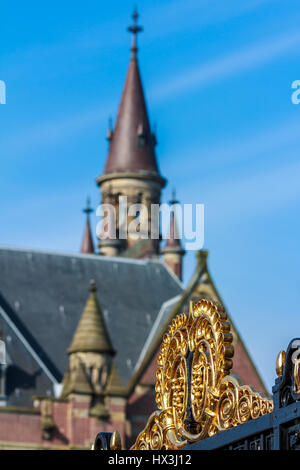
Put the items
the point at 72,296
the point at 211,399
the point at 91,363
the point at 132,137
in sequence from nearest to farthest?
the point at 211,399 → the point at 91,363 → the point at 72,296 → the point at 132,137

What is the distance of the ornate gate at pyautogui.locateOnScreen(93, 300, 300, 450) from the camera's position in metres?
8.29

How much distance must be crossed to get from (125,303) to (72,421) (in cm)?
806

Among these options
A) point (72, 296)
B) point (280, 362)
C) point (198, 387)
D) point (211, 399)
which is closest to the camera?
point (280, 362)

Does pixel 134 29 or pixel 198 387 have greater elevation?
pixel 134 29

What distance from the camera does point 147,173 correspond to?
7481 cm

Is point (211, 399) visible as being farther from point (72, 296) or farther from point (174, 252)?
point (174, 252)

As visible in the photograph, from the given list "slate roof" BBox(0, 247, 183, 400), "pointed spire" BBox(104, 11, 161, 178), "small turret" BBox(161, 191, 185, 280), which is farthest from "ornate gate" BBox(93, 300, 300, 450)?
"pointed spire" BBox(104, 11, 161, 178)

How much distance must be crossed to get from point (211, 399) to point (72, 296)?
49.7 metres

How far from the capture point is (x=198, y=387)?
33.2ft

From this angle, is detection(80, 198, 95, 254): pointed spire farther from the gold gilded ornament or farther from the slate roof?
the gold gilded ornament

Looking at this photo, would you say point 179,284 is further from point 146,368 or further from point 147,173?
point 147,173

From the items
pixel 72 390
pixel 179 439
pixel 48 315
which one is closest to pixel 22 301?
pixel 48 315

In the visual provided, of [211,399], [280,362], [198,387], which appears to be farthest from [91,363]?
[280,362]

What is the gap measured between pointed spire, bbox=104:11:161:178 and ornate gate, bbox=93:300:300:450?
6432cm
